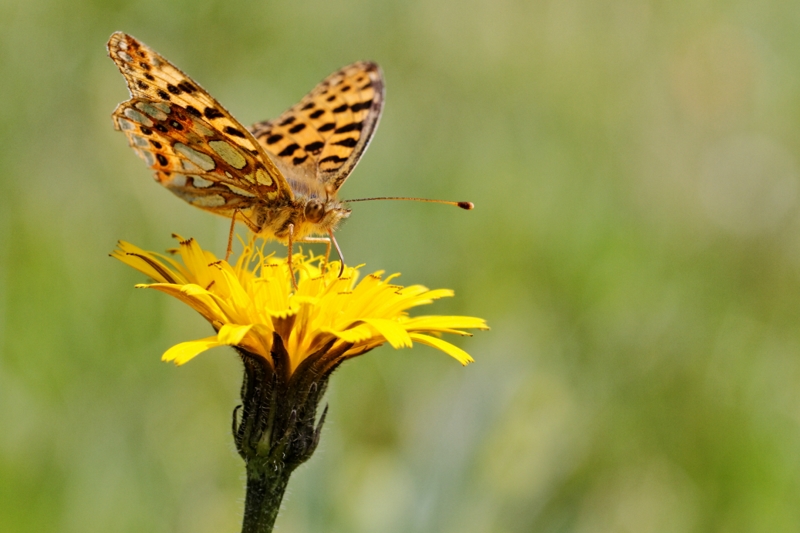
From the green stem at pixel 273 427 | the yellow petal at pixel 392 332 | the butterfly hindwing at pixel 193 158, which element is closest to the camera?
the yellow petal at pixel 392 332

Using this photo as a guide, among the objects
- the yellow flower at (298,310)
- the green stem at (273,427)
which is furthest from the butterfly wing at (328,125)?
the green stem at (273,427)

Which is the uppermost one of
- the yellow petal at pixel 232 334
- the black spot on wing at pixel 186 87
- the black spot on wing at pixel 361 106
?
the black spot on wing at pixel 361 106

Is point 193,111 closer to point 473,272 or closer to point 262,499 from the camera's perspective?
point 262,499

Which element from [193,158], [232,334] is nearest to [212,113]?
[193,158]

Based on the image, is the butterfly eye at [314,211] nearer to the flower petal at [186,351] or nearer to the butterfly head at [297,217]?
the butterfly head at [297,217]

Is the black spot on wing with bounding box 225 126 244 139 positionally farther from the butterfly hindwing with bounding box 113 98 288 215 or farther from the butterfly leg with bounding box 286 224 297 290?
the butterfly leg with bounding box 286 224 297 290

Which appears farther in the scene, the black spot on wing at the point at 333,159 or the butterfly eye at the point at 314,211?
the black spot on wing at the point at 333,159
